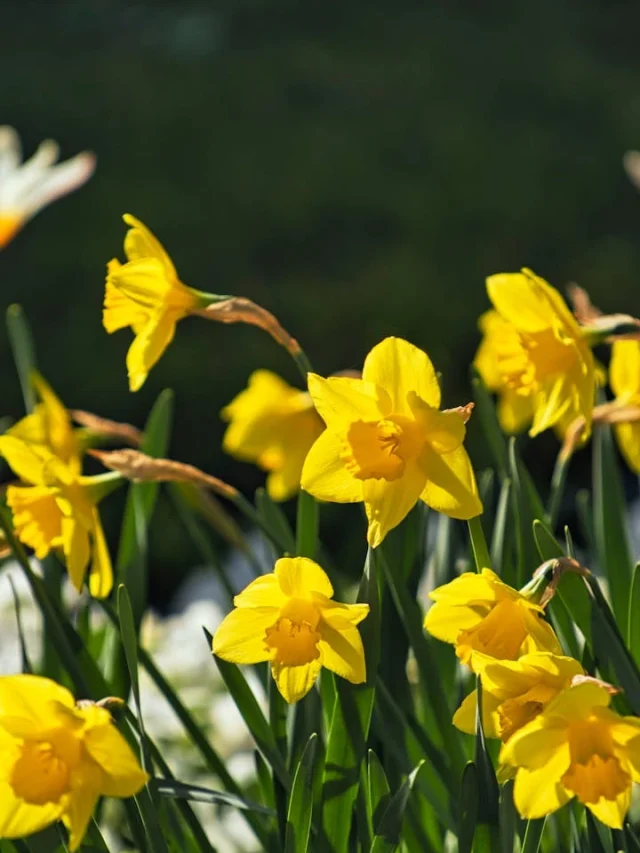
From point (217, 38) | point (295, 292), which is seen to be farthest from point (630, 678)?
point (217, 38)

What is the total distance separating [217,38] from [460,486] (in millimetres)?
6320

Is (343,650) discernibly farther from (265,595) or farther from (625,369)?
(625,369)

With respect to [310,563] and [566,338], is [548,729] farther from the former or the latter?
[566,338]

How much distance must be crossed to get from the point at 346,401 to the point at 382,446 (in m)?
0.04

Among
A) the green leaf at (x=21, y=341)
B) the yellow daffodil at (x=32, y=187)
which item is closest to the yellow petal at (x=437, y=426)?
the green leaf at (x=21, y=341)

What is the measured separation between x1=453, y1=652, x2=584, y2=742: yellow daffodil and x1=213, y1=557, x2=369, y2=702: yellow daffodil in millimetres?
97

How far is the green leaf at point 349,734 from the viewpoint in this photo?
0.94m

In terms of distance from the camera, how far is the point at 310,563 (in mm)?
845

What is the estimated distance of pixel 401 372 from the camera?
881 millimetres

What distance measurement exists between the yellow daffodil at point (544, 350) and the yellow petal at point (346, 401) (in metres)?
0.20

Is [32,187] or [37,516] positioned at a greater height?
[32,187]

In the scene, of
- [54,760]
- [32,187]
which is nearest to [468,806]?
[54,760]

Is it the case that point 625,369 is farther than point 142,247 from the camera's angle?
Yes

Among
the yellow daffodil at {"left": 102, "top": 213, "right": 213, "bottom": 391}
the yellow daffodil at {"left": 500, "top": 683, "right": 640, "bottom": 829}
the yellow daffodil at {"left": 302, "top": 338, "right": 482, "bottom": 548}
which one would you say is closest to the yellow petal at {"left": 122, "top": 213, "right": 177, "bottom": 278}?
the yellow daffodil at {"left": 102, "top": 213, "right": 213, "bottom": 391}
